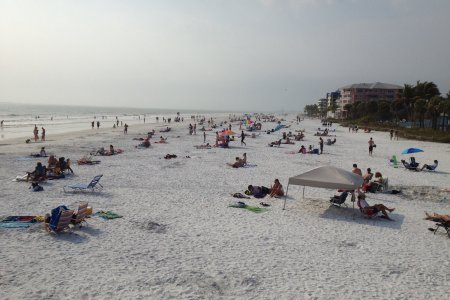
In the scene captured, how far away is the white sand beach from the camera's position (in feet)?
22.9

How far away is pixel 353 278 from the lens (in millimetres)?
7539

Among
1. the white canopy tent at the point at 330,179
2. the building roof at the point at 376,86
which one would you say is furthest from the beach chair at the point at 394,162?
the building roof at the point at 376,86

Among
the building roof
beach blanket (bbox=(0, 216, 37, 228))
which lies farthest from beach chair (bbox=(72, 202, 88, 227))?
the building roof

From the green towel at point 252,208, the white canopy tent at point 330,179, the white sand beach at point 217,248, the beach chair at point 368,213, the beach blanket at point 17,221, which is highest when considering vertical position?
the white canopy tent at point 330,179

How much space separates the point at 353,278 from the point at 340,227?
3.37 m

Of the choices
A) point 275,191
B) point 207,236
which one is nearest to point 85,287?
point 207,236

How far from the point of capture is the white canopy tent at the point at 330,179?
37.7 ft

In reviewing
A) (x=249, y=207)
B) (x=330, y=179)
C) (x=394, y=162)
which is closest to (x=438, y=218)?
(x=330, y=179)

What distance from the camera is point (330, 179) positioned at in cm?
1175

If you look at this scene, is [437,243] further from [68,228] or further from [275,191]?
[68,228]

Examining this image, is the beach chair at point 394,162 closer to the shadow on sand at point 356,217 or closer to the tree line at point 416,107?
the shadow on sand at point 356,217

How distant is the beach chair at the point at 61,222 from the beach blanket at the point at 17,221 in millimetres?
997

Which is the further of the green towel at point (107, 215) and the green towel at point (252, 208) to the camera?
the green towel at point (252, 208)

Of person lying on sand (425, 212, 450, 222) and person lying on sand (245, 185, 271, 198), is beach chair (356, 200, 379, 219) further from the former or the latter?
person lying on sand (245, 185, 271, 198)
